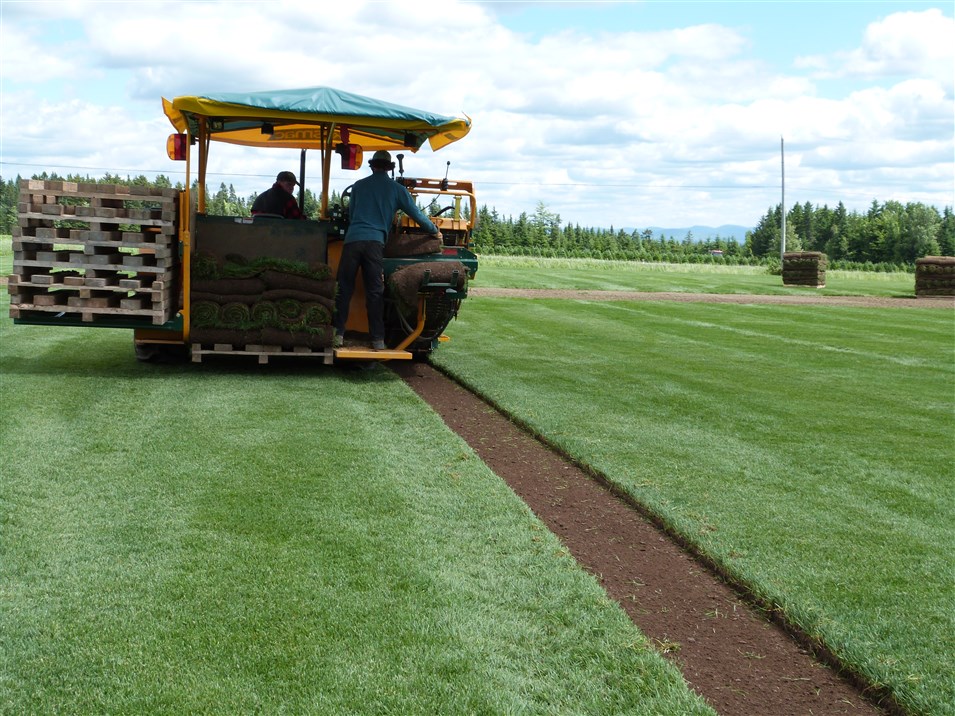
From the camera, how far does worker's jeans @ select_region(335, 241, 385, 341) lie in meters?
10.5

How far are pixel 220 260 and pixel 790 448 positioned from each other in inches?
230

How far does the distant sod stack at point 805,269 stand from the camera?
108 ft

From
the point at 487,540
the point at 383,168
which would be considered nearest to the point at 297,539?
the point at 487,540

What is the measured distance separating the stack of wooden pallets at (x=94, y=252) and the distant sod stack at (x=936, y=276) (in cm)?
2441

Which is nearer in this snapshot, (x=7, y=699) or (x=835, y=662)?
(x=7, y=699)

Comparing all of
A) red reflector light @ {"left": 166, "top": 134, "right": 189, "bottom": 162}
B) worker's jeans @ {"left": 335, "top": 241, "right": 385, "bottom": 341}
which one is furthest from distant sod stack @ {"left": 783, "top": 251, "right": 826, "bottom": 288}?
red reflector light @ {"left": 166, "top": 134, "right": 189, "bottom": 162}

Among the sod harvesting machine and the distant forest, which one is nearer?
the sod harvesting machine

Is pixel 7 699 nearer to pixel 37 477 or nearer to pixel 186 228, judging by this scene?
pixel 37 477

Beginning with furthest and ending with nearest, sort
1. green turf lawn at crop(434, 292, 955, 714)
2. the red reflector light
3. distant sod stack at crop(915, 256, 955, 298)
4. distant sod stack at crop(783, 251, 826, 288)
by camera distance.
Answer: distant sod stack at crop(783, 251, 826, 288) < distant sod stack at crop(915, 256, 955, 298) < the red reflector light < green turf lawn at crop(434, 292, 955, 714)

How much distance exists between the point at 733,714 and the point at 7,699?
268 cm

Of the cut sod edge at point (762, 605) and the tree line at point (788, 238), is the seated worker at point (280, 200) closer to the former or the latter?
the cut sod edge at point (762, 605)

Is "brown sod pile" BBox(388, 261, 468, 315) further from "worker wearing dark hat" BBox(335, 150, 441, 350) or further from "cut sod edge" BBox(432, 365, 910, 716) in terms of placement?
"cut sod edge" BBox(432, 365, 910, 716)

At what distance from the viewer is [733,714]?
3812 millimetres

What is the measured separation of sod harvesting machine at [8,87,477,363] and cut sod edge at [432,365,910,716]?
13.1ft
